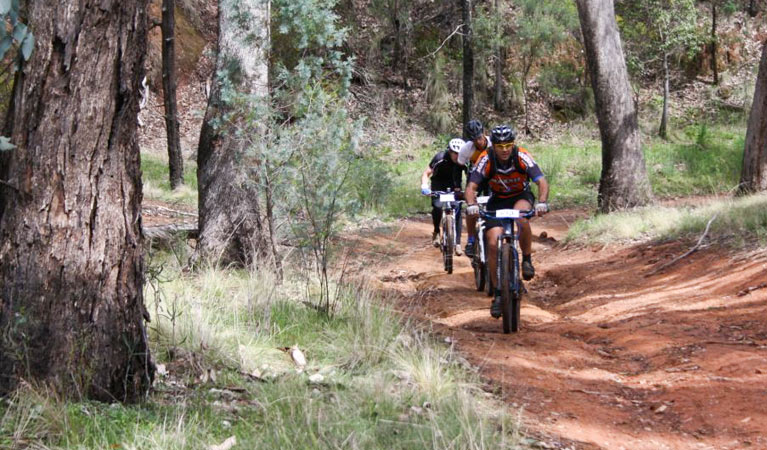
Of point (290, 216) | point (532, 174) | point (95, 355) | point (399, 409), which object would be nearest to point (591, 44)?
point (532, 174)

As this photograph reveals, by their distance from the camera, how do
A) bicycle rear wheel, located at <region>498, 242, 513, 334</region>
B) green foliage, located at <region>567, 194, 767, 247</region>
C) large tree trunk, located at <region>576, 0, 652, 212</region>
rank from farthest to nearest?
large tree trunk, located at <region>576, 0, 652, 212</region>, green foliage, located at <region>567, 194, 767, 247</region>, bicycle rear wheel, located at <region>498, 242, 513, 334</region>

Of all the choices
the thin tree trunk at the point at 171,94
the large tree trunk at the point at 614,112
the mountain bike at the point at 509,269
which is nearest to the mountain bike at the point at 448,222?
the mountain bike at the point at 509,269

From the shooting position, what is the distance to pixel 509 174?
28.8ft

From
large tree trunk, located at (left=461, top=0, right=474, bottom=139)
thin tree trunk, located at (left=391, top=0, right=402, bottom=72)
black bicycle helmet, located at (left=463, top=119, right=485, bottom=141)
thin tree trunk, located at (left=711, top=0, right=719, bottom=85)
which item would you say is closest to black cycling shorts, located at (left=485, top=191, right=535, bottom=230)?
black bicycle helmet, located at (left=463, top=119, right=485, bottom=141)

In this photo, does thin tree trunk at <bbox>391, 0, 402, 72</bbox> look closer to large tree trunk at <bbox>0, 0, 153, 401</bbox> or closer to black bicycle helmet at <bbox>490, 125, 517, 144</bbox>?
black bicycle helmet at <bbox>490, 125, 517, 144</bbox>

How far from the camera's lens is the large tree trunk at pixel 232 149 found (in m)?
9.41

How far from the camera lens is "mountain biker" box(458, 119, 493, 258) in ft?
34.7

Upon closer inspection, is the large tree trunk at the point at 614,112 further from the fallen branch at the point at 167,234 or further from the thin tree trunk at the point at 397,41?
the thin tree trunk at the point at 397,41

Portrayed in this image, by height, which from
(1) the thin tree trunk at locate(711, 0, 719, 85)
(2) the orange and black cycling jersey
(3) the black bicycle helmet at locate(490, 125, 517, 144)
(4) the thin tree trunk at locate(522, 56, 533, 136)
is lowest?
(2) the orange and black cycling jersey

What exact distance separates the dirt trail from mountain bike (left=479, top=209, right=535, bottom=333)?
8.0 inches

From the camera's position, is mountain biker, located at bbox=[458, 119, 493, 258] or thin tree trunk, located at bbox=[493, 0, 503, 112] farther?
thin tree trunk, located at bbox=[493, 0, 503, 112]

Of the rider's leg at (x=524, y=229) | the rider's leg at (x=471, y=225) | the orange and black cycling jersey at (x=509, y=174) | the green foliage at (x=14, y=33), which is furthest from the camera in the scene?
the rider's leg at (x=471, y=225)

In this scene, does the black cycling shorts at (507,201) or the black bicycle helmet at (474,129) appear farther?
the black bicycle helmet at (474,129)

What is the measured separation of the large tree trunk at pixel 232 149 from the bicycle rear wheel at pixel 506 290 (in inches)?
109
